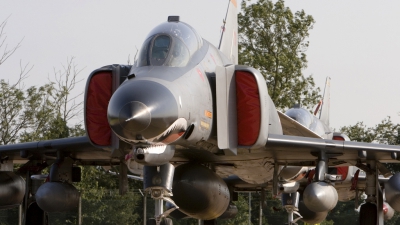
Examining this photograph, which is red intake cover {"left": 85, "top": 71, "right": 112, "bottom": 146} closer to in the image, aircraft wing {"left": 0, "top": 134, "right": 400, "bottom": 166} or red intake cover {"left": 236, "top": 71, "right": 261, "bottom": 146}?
aircraft wing {"left": 0, "top": 134, "right": 400, "bottom": 166}

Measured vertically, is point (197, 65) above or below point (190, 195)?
above

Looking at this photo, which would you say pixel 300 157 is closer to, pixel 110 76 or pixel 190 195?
pixel 190 195

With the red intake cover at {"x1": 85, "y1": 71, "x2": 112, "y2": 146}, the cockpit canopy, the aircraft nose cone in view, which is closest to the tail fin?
the cockpit canopy

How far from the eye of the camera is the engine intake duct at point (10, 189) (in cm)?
1292

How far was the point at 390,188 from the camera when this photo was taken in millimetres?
12148

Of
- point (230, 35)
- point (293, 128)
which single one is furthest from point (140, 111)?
point (293, 128)

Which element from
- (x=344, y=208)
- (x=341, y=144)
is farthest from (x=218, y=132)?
(x=344, y=208)

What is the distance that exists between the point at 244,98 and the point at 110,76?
187 cm

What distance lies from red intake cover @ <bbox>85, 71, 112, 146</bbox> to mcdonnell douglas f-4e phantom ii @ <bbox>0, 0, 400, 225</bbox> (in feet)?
0.04

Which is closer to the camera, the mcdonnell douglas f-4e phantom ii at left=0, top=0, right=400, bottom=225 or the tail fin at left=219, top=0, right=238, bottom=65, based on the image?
the mcdonnell douglas f-4e phantom ii at left=0, top=0, right=400, bottom=225

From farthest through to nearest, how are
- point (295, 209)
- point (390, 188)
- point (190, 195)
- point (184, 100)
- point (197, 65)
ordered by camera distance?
point (295, 209), point (390, 188), point (190, 195), point (197, 65), point (184, 100)

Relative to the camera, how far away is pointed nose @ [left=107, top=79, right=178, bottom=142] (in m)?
8.18

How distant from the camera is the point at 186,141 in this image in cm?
958

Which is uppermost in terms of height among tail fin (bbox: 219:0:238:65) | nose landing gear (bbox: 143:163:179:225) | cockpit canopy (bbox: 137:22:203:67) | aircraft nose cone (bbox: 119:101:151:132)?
→ tail fin (bbox: 219:0:238:65)
